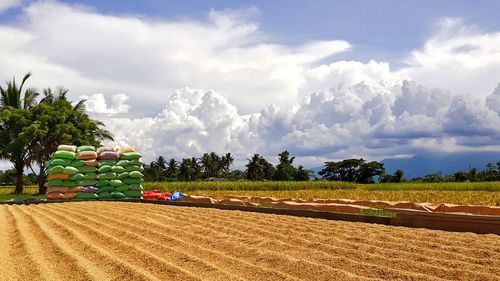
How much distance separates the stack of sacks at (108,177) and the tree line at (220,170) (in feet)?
157

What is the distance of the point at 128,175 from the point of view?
16609 mm

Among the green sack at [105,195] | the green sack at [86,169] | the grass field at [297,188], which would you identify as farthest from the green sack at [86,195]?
the grass field at [297,188]

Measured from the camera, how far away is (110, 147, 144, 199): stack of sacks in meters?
16.5

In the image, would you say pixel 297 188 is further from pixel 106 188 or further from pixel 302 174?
pixel 302 174

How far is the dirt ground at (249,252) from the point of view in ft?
15.0

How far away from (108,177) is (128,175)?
656 mm

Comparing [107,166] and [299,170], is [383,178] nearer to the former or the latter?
[299,170]

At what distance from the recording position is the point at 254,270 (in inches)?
187

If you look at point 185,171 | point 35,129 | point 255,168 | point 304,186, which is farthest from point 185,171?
point 35,129

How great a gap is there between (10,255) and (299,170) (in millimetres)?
58595

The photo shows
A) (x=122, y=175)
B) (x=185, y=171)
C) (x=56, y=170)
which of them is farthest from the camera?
(x=185, y=171)

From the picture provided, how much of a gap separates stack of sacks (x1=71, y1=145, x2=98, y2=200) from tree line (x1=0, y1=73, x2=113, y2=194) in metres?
10.6

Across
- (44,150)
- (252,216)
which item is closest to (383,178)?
(44,150)

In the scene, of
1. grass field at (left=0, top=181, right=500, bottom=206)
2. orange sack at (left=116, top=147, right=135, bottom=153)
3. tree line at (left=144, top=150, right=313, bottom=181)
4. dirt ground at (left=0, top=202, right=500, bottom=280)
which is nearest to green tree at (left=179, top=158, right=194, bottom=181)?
tree line at (left=144, top=150, right=313, bottom=181)
